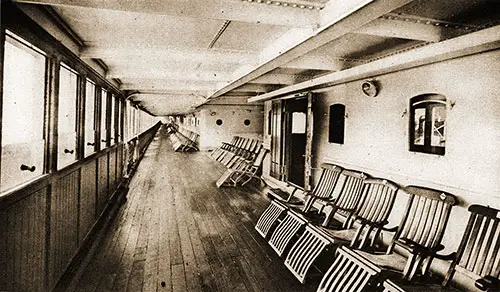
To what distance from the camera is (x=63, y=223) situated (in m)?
3.01

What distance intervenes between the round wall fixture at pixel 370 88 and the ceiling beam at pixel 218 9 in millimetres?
2370

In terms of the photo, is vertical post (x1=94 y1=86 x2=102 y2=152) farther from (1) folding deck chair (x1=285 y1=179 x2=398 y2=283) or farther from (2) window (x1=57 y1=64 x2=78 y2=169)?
(1) folding deck chair (x1=285 y1=179 x2=398 y2=283)

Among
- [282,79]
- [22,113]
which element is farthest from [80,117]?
[282,79]

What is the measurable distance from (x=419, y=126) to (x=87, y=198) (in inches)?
162

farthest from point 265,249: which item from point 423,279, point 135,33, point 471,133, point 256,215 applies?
point 135,33

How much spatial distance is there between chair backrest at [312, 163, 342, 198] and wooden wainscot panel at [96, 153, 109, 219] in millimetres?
3177

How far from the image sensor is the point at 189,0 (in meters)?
1.87

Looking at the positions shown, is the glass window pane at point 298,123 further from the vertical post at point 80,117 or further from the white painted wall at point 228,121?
the white painted wall at point 228,121

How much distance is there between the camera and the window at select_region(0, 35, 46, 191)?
6.44ft

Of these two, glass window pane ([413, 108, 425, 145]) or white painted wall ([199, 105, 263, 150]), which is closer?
glass window pane ([413, 108, 425, 145])

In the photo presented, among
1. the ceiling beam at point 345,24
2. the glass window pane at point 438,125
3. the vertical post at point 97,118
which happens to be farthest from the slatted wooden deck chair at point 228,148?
the ceiling beam at point 345,24

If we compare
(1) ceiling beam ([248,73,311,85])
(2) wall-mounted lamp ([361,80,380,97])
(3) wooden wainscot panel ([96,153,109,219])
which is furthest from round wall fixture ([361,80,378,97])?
(3) wooden wainscot panel ([96,153,109,219])

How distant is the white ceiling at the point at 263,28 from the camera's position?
6.43ft

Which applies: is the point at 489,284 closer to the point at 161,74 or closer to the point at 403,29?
the point at 403,29
